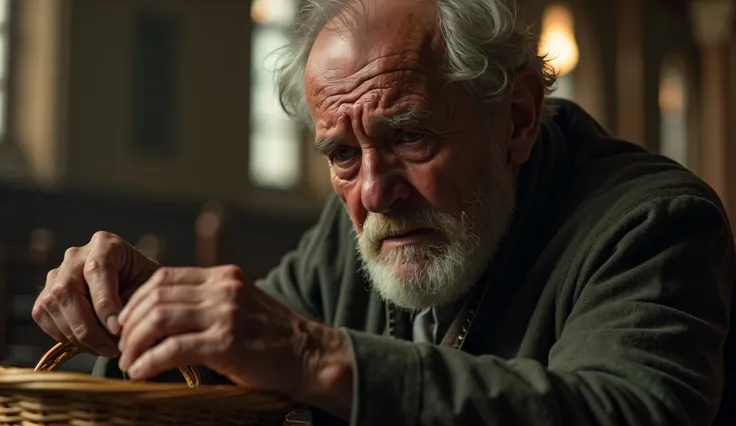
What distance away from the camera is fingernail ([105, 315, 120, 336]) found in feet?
5.85

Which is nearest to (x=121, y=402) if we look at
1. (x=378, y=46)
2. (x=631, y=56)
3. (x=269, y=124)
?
(x=378, y=46)

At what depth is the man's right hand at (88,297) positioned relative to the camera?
187 centimetres

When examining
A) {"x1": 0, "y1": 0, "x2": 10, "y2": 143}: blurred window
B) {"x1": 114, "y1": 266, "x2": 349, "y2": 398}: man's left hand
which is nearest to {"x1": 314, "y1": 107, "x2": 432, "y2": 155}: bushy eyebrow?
{"x1": 114, "y1": 266, "x2": 349, "y2": 398}: man's left hand

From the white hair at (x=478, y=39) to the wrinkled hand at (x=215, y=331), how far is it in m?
0.90

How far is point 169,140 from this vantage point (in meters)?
12.3

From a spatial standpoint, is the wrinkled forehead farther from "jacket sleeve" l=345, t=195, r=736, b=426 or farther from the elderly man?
"jacket sleeve" l=345, t=195, r=736, b=426

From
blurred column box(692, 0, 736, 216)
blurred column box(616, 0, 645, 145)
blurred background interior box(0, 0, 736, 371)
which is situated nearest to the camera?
blurred background interior box(0, 0, 736, 371)

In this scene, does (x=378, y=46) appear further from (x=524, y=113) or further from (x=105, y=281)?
(x=105, y=281)

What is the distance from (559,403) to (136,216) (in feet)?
33.8

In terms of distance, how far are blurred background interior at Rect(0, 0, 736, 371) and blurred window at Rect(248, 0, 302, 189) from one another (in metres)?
0.02

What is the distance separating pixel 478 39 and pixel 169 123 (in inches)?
408

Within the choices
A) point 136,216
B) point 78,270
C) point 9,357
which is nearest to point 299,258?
point 78,270

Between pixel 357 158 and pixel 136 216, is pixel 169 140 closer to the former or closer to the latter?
pixel 136 216

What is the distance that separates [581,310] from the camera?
192cm
